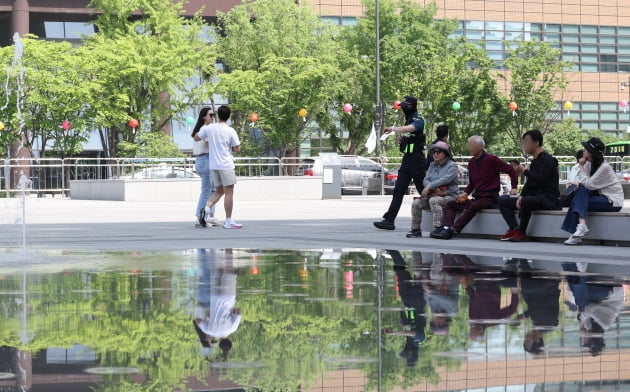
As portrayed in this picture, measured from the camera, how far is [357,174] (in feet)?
150

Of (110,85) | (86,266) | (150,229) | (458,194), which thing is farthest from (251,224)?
(110,85)

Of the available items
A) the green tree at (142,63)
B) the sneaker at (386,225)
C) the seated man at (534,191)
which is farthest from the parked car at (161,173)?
the seated man at (534,191)

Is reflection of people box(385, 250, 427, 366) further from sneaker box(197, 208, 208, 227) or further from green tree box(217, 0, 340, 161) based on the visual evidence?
green tree box(217, 0, 340, 161)

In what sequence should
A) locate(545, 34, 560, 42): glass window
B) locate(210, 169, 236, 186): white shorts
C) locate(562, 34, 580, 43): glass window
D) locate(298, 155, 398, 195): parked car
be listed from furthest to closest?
locate(562, 34, 580, 43): glass window
locate(545, 34, 560, 42): glass window
locate(298, 155, 398, 195): parked car
locate(210, 169, 236, 186): white shorts

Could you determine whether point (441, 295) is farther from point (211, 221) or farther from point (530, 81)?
point (530, 81)

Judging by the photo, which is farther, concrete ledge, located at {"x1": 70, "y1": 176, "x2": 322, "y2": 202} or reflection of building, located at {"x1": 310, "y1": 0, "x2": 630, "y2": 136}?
reflection of building, located at {"x1": 310, "y1": 0, "x2": 630, "y2": 136}

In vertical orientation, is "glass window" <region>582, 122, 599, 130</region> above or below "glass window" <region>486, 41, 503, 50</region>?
below

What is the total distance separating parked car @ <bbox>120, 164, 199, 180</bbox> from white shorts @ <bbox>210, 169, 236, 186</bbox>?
23.8 metres

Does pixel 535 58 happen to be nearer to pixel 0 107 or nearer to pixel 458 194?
pixel 0 107

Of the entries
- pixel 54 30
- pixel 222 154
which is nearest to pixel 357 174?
pixel 222 154

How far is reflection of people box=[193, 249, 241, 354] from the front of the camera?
647cm

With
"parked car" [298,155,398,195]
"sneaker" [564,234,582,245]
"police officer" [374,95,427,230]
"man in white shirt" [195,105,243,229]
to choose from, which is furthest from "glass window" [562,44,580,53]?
"sneaker" [564,234,582,245]

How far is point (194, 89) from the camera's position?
181 ft

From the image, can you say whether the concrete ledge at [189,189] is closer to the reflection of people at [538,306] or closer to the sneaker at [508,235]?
the sneaker at [508,235]
